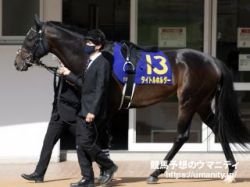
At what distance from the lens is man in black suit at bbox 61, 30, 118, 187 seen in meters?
7.27

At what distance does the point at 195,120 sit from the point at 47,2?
112 inches

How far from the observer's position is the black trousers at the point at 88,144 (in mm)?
7418

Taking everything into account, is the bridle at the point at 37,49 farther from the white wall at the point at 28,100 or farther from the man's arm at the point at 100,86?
the white wall at the point at 28,100

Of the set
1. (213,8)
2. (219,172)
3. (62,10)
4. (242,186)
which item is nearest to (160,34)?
(213,8)

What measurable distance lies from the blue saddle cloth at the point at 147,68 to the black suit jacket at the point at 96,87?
30 cm

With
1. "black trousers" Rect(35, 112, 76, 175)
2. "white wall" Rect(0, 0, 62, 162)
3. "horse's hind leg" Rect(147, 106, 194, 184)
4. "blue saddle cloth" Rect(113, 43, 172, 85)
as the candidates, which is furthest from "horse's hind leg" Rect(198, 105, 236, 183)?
"white wall" Rect(0, 0, 62, 162)

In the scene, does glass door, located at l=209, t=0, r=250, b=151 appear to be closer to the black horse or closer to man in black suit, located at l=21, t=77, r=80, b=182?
the black horse

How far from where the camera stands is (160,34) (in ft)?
33.4

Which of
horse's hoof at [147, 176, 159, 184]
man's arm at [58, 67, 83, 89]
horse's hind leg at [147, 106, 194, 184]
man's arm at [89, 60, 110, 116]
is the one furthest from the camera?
horse's hoof at [147, 176, 159, 184]

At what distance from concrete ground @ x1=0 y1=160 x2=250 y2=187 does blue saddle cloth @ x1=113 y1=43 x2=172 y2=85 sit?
1267mm

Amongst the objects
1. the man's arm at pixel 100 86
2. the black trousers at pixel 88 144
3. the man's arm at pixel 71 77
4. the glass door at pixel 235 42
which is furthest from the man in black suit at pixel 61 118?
the glass door at pixel 235 42

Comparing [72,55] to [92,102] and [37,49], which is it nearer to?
[37,49]

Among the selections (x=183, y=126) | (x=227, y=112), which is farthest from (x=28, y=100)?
(x=227, y=112)

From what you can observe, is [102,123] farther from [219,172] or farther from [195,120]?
[195,120]
